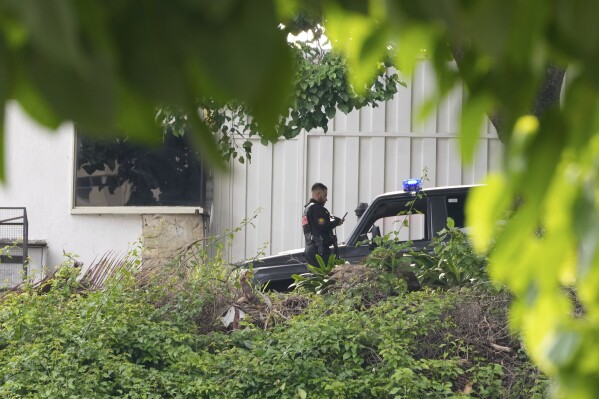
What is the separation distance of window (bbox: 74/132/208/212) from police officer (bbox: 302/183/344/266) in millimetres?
4785

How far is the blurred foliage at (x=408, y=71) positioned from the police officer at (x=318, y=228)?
29.9 feet

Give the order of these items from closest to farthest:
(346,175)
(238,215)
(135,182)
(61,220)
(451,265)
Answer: (451,265)
(135,182)
(61,220)
(238,215)
(346,175)

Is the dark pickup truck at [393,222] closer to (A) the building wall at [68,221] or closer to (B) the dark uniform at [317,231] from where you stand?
(B) the dark uniform at [317,231]

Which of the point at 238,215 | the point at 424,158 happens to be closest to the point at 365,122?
the point at 424,158

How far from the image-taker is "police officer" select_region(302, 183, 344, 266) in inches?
421

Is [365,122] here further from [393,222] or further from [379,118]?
[393,222]

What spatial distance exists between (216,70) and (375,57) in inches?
13.7

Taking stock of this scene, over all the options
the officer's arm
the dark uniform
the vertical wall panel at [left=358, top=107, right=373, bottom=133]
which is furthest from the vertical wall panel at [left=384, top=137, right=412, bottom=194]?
the officer's arm

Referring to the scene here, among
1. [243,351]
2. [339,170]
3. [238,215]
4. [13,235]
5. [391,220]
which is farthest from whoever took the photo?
[339,170]

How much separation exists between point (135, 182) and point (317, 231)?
5.94 m

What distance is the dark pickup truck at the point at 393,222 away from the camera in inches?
412

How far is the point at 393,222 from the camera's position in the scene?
10.3 metres

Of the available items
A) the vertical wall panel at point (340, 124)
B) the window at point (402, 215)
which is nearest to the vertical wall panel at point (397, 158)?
the vertical wall panel at point (340, 124)

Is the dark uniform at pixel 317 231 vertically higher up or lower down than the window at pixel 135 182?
lower down
